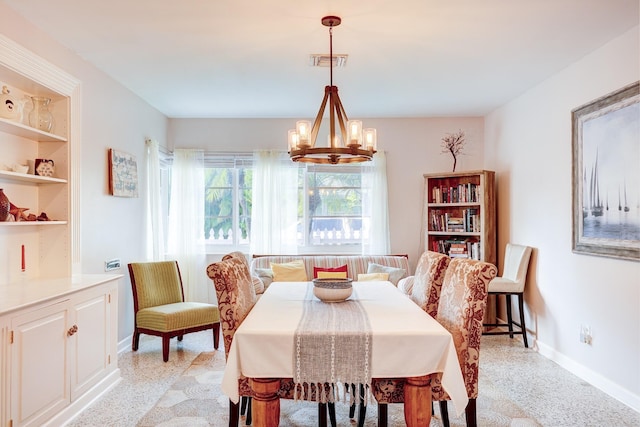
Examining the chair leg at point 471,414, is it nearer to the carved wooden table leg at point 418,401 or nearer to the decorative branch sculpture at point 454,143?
the carved wooden table leg at point 418,401

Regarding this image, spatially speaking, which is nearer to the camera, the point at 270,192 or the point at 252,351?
the point at 252,351

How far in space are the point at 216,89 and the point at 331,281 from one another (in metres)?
2.54

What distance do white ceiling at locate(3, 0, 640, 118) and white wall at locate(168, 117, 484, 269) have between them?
864mm

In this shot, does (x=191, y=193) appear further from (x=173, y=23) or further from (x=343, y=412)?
(x=343, y=412)

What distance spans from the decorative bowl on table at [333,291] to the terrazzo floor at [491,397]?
2.53 feet

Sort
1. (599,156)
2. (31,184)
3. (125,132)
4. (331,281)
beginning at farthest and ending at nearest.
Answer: (125,132) → (599,156) → (31,184) → (331,281)

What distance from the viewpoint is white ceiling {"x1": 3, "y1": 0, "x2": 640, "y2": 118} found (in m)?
2.67

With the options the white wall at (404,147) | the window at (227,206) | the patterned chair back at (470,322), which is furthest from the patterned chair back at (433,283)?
the window at (227,206)

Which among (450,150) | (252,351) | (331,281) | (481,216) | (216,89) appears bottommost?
(252,351)

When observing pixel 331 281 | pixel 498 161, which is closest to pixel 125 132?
pixel 331 281

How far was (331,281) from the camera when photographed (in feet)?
8.84

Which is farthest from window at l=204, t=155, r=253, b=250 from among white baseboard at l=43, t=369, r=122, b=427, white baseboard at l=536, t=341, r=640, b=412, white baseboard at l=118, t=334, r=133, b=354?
white baseboard at l=536, t=341, r=640, b=412

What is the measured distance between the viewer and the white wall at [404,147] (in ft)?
18.2

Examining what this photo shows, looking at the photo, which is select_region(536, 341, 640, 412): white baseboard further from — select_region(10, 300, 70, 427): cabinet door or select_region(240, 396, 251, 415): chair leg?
select_region(10, 300, 70, 427): cabinet door
